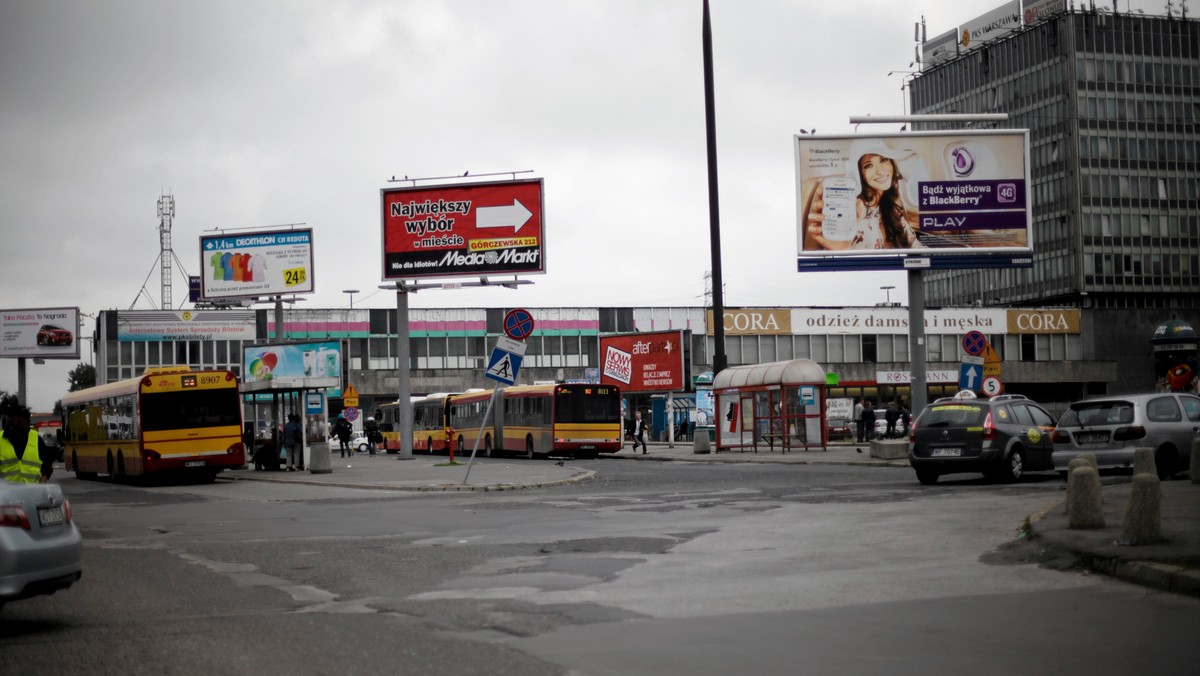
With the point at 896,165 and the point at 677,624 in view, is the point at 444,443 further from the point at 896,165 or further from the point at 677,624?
the point at 677,624

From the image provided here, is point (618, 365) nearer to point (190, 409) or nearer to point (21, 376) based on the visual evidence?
point (190, 409)

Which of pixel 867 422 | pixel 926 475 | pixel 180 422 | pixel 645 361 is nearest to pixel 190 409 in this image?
pixel 180 422

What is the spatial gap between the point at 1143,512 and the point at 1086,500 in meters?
1.55

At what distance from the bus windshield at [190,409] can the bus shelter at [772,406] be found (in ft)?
58.9

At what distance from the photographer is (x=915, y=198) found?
120 ft

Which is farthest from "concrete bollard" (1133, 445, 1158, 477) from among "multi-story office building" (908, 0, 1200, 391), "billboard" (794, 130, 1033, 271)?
"multi-story office building" (908, 0, 1200, 391)

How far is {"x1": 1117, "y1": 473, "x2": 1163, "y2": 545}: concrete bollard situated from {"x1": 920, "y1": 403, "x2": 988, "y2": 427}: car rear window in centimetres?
1135

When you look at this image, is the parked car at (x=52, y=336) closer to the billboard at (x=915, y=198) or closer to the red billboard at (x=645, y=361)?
the red billboard at (x=645, y=361)

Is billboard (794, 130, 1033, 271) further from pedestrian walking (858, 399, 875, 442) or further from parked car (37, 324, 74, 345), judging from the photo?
parked car (37, 324, 74, 345)

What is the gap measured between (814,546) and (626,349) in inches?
1895

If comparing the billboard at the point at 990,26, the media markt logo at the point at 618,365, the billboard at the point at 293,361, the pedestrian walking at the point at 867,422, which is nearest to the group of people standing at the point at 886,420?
the pedestrian walking at the point at 867,422

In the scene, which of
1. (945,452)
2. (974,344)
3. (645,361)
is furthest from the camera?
(645,361)

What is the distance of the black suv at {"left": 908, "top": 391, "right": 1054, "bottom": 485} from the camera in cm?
2197

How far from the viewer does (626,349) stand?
200 feet
